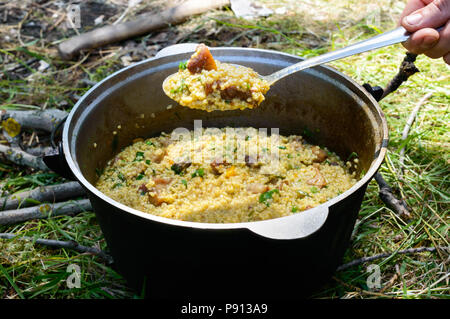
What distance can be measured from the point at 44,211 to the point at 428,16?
261cm

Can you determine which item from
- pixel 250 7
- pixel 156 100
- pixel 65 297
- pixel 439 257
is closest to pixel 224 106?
pixel 156 100

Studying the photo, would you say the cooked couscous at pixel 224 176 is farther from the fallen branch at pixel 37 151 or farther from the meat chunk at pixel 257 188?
the fallen branch at pixel 37 151

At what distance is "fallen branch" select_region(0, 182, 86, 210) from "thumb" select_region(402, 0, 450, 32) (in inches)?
90.9

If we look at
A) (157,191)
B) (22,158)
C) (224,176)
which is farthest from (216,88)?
(22,158)

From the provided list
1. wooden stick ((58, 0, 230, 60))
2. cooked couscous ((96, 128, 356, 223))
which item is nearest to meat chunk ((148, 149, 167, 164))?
cooked couscous ((96, 128, 356, 223))

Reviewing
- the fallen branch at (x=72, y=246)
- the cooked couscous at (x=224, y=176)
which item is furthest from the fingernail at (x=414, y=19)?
the fallen branch at (x=72, y=246)

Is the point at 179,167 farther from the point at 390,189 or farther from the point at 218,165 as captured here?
the point at 390,189

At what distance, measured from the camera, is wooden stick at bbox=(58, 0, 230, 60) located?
14.3ft

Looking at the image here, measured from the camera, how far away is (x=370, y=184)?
10.3 ft

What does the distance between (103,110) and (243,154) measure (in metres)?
0.96

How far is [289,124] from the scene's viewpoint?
3.19 metres

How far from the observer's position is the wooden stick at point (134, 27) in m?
4.37
